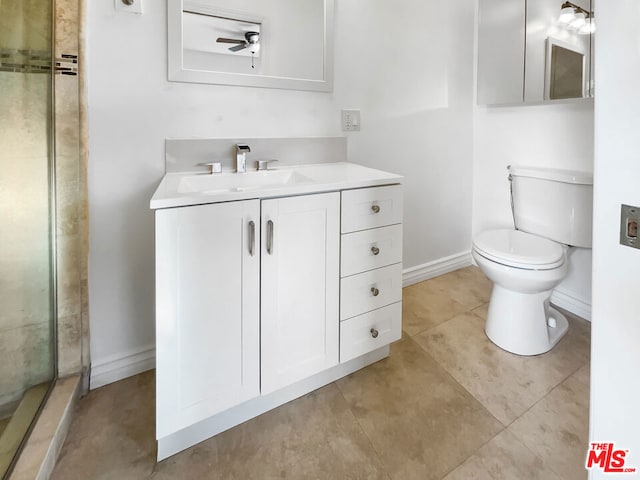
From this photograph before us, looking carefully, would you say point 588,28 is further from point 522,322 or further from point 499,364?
point 499,364

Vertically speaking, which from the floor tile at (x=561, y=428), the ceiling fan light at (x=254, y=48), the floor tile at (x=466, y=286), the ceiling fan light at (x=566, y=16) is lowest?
the floor tile at (x=561, y=428)

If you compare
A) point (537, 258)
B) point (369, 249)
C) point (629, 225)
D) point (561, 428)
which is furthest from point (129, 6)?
point (561, 428)

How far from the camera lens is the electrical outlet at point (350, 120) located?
6.00ft

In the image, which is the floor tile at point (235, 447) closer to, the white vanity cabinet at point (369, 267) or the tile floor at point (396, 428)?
the tile floor at point (396, 428)

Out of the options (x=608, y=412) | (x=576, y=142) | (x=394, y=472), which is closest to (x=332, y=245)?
(x=394, y=472)

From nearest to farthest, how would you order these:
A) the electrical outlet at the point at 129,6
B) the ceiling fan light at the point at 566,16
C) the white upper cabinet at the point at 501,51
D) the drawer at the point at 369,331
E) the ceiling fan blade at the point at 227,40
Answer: the electrical outlet at the point at 129,6, the drawer at the point at 369,331, the ceiling fan blade at the point at 227,40, the ceiling fan light at the point at 566,16, the white upper cabinet at the point at 501,51

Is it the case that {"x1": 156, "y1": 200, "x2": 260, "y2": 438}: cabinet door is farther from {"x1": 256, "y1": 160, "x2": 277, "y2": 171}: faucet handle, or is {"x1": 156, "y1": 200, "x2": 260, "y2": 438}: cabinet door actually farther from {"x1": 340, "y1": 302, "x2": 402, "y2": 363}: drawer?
{"x1": 256, "y1": 160, "x2": 277, "y2": 171}: faucet handle

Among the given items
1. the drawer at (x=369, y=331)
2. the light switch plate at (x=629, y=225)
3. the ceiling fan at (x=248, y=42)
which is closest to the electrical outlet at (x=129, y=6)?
the ceiling fan at (x=248, y=42)

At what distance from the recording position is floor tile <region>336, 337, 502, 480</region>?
43.1 inches

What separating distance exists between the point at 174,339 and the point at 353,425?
71 cm

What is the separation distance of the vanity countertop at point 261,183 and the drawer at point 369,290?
1.20 ft

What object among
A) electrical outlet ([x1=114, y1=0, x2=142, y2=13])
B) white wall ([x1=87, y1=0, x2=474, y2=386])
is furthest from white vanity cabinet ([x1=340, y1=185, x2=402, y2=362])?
electrical outlet ([x1=114, y1=0, x2=142, y2=13])

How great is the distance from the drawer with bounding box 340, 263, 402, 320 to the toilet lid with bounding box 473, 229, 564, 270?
51 cm

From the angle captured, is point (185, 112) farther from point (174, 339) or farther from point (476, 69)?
point (476, 69)
